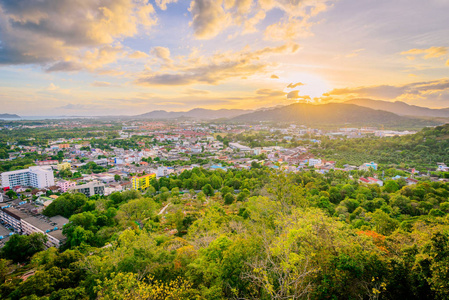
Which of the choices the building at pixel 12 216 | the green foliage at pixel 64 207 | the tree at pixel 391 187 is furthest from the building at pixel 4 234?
the tree at pixel 391 187

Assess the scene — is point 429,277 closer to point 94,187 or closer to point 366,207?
point 366,207

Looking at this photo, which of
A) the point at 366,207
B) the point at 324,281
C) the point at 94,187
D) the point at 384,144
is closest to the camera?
the point at 324,281

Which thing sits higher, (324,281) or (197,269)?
(324,281)

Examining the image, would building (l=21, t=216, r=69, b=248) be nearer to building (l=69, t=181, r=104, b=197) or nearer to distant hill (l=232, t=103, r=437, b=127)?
building (l=69, t=181, r=104, b=197)

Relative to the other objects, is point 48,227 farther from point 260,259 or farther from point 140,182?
point 260,259

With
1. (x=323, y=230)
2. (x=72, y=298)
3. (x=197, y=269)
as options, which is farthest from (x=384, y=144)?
(x=72, y=298)

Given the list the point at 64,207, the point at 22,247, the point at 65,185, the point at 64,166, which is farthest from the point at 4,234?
the point at 64,166

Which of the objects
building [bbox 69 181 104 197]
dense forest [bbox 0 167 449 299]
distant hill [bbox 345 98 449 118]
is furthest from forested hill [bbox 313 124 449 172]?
distant hill [bbox 345 98 449 118]
